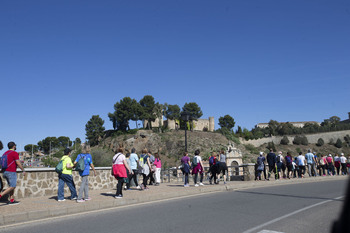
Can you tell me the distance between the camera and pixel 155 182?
16.5 m

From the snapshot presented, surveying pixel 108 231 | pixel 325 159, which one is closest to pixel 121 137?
pixel 325 159

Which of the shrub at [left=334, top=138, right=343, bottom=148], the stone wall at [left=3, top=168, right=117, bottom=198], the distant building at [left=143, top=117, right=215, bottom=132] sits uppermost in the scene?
the distant building at [left=143, top=117, right=215, bottom=132]

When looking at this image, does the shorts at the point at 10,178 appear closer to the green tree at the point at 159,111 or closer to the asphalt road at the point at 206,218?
the asphalt road at the point at 206,218

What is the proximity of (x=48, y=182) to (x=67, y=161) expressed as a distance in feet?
7.68

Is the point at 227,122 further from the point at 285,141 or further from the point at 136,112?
the point at 136,112

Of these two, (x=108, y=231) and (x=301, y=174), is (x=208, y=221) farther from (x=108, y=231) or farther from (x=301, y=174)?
(x=301, y=174)

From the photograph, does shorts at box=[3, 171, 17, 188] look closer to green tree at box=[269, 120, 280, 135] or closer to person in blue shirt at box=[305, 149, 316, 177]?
person in blue shirt at box=[305, 149, 316, 177]

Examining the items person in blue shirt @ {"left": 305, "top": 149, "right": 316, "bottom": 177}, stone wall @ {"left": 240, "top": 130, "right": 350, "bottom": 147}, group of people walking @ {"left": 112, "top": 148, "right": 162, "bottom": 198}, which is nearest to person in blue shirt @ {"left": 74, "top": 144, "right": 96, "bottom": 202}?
group of people walking @ {"left": 112, "top": 148, "right": 162, "bottom": 198}

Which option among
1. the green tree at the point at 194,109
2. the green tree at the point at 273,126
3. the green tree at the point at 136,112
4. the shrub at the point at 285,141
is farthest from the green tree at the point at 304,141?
the green tree at the point at 136,112

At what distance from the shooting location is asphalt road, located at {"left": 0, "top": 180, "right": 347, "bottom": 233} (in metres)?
6.31

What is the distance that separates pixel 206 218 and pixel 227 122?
11652 cm

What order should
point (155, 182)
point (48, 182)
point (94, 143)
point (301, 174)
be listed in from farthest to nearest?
point (94, 143), point (301, 174), point (155, 182), point (48, 182)

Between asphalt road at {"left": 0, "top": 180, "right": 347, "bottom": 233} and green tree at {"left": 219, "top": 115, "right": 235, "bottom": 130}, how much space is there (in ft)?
372

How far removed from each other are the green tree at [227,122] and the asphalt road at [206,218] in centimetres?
11334
